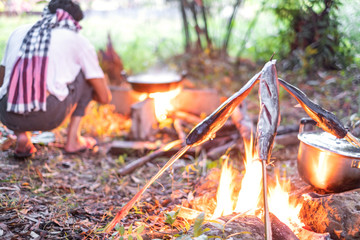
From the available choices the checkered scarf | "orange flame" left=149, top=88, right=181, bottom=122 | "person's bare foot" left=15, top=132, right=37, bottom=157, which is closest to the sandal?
"person's bare foot" left=15, top=132, right=37, bottom=157

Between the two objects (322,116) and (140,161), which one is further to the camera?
(140,161)

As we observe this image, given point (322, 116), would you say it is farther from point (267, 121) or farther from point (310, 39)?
point (310, 39)

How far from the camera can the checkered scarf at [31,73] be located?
2584 millimetres

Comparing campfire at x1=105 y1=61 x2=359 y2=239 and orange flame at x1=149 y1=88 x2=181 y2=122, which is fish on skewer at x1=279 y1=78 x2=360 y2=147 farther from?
orange flame at x1=149 y1=88 x2=181 y2=122

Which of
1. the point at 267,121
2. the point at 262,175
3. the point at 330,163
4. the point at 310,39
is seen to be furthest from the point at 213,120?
the point at 310,39

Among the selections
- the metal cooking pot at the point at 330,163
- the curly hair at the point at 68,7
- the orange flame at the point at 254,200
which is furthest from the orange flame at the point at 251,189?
the curly hair at the point at 68,7

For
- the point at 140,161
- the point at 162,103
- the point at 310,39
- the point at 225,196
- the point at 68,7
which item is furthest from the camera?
the point at 310,39

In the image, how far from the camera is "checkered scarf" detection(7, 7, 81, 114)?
2.58 metres

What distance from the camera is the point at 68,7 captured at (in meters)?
2.86

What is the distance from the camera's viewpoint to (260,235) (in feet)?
5.32

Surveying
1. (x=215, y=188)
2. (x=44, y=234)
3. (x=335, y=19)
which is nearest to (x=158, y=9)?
(x=335, y=19)

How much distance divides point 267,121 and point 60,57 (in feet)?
6.84

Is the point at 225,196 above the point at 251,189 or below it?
below

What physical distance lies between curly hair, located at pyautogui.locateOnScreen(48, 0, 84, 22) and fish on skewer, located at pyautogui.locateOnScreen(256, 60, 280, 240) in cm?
215
